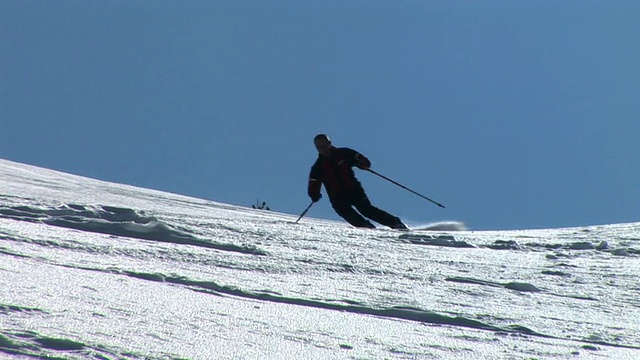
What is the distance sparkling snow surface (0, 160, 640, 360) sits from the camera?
228 cm

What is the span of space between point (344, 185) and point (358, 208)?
0.94ft

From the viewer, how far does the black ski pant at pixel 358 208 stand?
9445 mm

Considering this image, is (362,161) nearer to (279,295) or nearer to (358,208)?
(358,208)

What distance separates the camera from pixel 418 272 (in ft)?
14.6

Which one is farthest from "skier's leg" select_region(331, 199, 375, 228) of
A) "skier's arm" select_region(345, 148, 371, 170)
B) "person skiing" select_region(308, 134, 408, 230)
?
"skier's arm" select_region(345, 148, 371, 170)

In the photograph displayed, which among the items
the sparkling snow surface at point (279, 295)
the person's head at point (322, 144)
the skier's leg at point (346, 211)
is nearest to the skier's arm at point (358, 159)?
the person's head at point (322, 144)

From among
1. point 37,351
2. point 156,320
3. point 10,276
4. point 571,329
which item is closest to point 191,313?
point 156,320

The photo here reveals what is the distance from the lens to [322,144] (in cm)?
925

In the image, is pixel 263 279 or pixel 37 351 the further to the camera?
pixel 263 279

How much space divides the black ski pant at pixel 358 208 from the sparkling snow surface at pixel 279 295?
3530 mm

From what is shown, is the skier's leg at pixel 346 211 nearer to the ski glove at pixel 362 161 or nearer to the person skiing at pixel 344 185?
the person skiing at pixel 344 185

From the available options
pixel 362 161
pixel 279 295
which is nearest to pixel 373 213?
pixel 362 161

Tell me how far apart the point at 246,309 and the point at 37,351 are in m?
1.03

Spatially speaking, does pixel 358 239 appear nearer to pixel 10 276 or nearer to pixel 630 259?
pixel 630 259
